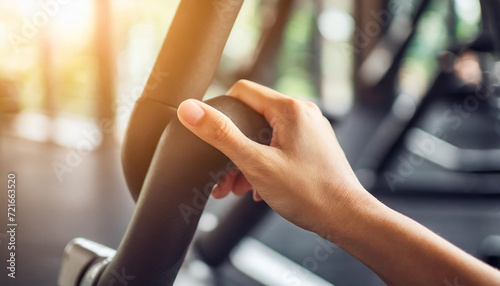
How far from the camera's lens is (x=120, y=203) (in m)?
3.01

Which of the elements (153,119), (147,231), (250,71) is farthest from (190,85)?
(250,71)

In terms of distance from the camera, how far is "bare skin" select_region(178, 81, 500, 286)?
21.1 inches

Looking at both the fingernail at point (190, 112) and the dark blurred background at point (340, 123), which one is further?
the dark blurred background at point (340, 123)

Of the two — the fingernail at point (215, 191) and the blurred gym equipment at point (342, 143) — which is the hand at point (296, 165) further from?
the fingernail at point (215, 191)

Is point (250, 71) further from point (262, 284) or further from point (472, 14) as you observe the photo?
point (472, 14)

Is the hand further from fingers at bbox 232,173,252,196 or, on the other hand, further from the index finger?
fingers at bbox 232,173,252,196

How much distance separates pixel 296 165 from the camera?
0.59m

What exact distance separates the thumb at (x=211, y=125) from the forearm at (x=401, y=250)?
19cm

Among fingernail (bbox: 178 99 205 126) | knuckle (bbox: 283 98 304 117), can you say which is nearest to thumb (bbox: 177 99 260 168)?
fingernail (bbox: 178 99 205 126)

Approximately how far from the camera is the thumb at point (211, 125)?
1.50 ft

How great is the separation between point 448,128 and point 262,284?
2982 mm

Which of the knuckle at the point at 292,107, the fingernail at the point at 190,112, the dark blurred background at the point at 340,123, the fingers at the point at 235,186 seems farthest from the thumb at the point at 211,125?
the dark blurred background at the point at 340,123

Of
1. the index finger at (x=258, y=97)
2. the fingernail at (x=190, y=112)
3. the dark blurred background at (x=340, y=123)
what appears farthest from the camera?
the dark blurred background at (x=340, y=123)

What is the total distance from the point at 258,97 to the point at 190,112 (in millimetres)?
160
